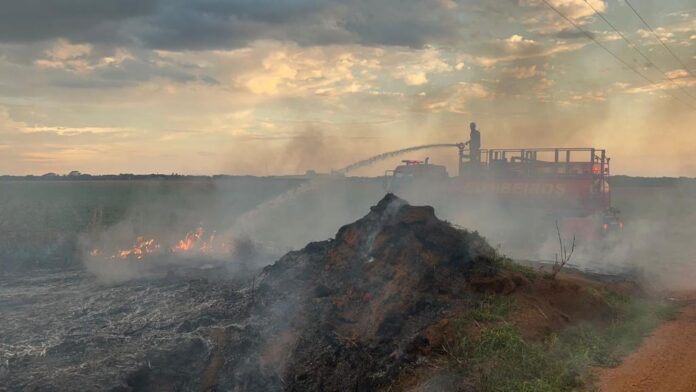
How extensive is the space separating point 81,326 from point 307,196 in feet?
111

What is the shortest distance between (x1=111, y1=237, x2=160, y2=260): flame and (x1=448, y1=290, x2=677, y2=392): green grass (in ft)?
72.3

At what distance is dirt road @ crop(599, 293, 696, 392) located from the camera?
911cm

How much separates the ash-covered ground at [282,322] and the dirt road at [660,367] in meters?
3.56

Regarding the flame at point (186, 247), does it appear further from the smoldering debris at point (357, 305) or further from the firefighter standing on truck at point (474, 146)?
the firefighter standing on truck at point (474, 146)

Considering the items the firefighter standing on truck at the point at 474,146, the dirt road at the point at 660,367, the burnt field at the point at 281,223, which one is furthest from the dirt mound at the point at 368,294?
the firefighter standing on truck at the point at 474,146

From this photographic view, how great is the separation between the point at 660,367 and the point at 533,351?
2.58m

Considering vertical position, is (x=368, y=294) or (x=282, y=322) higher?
(x=368, y=294)

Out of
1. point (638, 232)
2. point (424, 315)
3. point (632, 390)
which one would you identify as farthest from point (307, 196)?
point (632, 390)

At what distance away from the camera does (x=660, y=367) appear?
9992mm

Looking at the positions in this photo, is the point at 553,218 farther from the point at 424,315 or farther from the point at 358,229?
the point at 424,315

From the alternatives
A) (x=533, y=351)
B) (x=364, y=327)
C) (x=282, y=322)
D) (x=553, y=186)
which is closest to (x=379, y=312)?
(x=364, y=327)

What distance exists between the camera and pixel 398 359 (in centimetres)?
1081

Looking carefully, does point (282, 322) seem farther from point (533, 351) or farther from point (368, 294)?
point (533, 351)

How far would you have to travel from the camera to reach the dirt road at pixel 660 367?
29.9 feet
